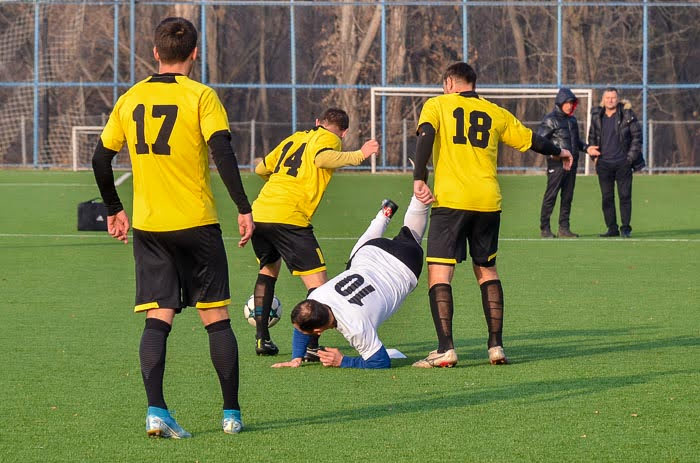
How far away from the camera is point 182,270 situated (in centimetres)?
612

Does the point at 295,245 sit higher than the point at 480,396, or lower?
higher

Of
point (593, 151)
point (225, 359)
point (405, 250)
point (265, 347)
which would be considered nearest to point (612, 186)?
point (593, 151)

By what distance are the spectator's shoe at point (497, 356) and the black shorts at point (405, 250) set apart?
0.72 metres

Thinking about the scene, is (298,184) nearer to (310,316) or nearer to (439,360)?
(310,316)

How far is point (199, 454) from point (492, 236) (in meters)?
3.10

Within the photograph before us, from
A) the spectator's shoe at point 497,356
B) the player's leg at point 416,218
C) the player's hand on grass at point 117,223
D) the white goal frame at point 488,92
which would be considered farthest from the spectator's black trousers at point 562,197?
the white goal frame at point 488,92

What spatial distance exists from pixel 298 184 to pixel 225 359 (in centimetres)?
261

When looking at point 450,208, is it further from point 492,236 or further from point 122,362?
point 122,362

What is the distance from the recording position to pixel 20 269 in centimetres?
1339

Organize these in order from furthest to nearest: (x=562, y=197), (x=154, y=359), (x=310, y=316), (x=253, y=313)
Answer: (x=562, y=197)
(x=253, y=313)
(x=310, y=316)
(x=154, y=359)

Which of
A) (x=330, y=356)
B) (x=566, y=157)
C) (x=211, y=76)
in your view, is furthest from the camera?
(x=211, y=76)

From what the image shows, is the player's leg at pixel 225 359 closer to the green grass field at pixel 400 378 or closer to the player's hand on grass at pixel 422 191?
the green grass field at pixel 400 378

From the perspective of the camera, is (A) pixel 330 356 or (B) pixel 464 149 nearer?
(A) pixel 330 356

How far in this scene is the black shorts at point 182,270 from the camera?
6062mm
